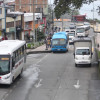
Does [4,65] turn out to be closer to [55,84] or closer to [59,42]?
[55,84]

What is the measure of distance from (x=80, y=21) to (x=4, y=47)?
106474 millimetres

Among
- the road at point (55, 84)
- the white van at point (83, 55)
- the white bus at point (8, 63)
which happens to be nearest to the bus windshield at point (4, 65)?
the white bus at point (8, 63)

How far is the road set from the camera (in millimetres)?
18797

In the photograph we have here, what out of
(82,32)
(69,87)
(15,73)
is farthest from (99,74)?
(82,32)

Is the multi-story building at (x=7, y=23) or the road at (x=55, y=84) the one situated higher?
the multi-story building at (x=7, y=23)

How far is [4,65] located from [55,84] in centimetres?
392

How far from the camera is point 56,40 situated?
43.9 meters

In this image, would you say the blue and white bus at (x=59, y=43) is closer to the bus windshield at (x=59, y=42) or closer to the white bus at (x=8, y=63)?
the bus windshield at (x=59, y=42)

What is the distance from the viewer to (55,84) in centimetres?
2231

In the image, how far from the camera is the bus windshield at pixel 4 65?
66.3 ft

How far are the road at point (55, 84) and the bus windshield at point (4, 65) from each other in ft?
3.69

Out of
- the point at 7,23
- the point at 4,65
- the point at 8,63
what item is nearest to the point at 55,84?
the point at 8,63

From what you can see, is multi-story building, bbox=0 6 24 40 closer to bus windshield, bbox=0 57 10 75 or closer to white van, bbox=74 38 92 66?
white van, bbox=74 38 92 66

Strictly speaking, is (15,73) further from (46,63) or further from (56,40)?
(56,40)
